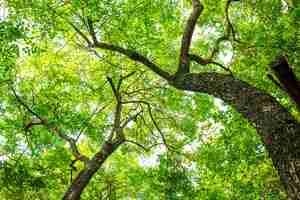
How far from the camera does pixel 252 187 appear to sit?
12.6 metres

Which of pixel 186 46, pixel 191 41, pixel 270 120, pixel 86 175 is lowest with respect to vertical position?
pixel 270 120

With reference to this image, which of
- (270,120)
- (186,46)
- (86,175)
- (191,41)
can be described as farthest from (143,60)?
(270,120)

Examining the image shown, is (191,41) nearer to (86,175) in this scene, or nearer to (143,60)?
A: (143,60)

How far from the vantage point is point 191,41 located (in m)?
12.0

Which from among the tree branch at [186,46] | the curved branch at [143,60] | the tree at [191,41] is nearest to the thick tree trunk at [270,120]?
the tree at [191,41]

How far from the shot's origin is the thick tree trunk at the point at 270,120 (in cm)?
484

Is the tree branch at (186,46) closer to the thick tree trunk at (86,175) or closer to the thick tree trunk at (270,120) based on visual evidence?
the thick tree trunk at (270,120)

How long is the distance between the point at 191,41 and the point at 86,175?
205 inches

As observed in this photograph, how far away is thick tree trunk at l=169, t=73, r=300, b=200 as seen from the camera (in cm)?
484

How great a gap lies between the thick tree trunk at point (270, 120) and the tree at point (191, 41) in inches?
0.7

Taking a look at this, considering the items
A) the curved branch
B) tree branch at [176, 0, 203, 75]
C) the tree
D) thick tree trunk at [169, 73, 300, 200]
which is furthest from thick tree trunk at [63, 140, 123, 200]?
thick tree trunk at [169, 73, 300, 200]

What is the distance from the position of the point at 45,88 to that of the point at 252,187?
7935 mm

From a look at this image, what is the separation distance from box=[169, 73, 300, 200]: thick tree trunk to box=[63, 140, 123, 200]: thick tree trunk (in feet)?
17.3

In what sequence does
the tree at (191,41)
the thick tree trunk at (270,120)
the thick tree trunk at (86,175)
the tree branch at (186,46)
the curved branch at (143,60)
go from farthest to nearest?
the thick tree trunk at (86,175) < the curved branch at (143,60) < the tree branch at (186,46) < the tree at (191,41) < the thick tree trunk at (270,120)
